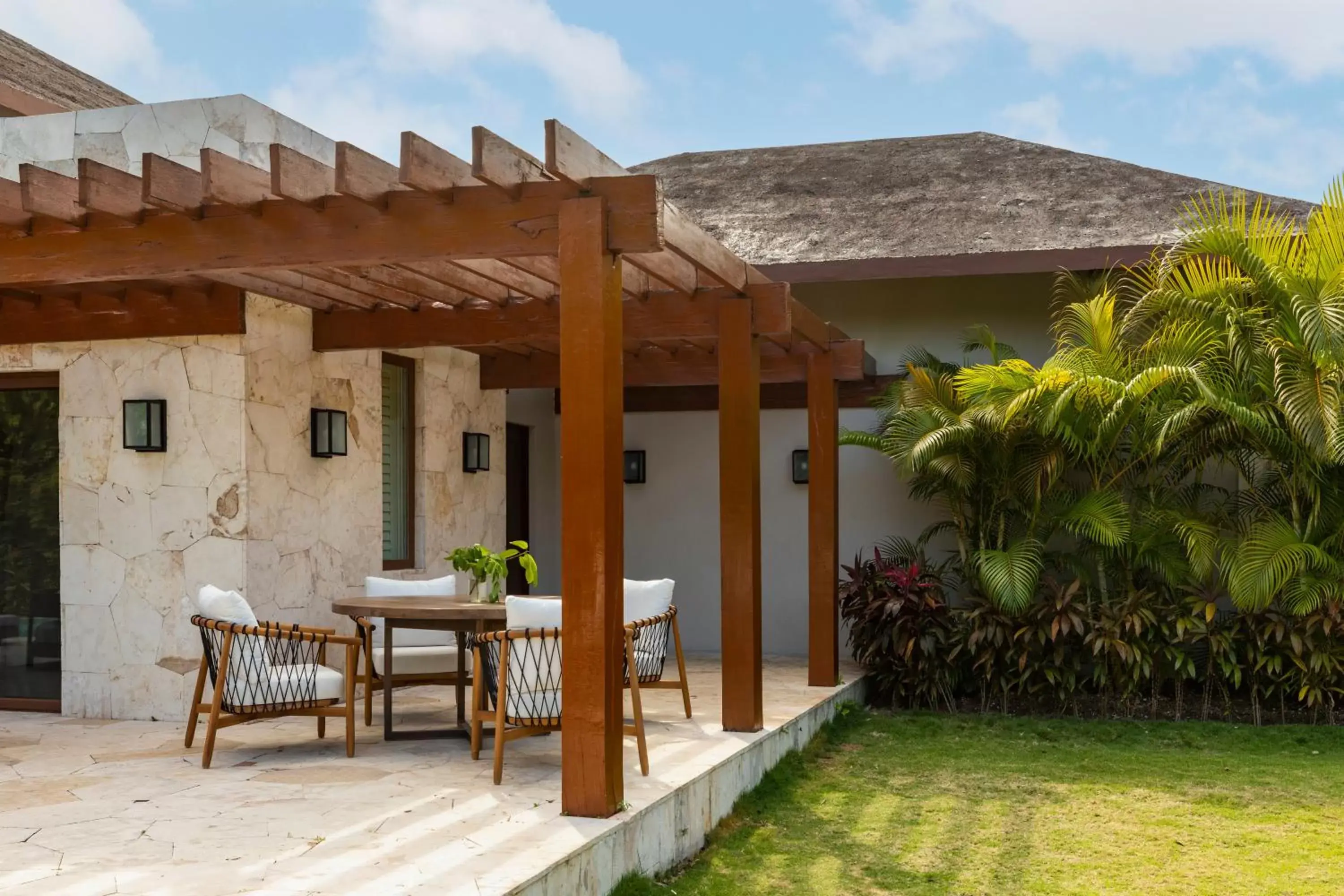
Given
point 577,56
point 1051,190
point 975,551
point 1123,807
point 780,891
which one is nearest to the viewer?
point 780,891

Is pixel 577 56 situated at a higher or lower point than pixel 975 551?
higher

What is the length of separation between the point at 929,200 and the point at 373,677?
6488 millimetres

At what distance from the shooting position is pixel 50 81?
11.1 meters

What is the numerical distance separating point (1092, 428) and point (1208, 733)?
214 centimetres

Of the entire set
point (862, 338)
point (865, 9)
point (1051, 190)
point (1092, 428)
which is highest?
point (865, 9)

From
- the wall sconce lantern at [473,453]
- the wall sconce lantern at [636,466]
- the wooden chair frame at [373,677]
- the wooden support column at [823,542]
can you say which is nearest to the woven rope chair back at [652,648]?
the wooden chair frame at [373,677]

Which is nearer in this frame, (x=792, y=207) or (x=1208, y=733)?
(x=1208, y=733)

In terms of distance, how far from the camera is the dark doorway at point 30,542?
26.3 feet

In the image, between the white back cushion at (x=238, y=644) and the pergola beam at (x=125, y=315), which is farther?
the pergola beam at (x=125, y=315)

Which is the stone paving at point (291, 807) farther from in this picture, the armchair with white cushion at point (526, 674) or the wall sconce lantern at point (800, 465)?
the wall sconce lantern at point (800, 465)

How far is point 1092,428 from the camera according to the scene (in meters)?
9.22

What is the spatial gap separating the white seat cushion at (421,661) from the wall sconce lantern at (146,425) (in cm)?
176

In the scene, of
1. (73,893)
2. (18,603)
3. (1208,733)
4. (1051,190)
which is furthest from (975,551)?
(73,893)

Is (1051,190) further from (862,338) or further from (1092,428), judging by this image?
(1092,428)
